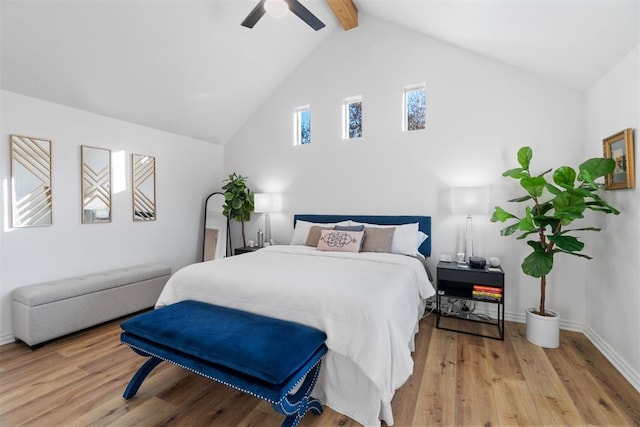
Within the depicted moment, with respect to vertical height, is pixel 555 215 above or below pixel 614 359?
above

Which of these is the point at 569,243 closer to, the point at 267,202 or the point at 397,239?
the point at 397,239

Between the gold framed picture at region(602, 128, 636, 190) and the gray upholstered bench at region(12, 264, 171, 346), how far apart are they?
4.53 m

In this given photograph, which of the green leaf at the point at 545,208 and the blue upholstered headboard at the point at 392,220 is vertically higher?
the green leaf at the point at 545,208

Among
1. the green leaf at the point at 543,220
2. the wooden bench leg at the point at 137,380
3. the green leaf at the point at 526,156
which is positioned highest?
the green leaf at the point at 526,156

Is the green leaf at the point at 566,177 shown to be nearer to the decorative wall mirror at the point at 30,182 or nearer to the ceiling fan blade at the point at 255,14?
the ceiling fan blade at the point at 255,14

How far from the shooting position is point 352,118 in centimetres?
404

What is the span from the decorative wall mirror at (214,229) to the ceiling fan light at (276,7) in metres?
2.96

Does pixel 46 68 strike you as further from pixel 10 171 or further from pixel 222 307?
pixel 222 307

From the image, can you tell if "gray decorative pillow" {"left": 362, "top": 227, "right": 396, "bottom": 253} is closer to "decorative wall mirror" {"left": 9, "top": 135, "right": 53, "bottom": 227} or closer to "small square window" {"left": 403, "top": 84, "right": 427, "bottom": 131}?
"small square window" {"left": 403, "top": 84, "right": 427, "bottom": 131}

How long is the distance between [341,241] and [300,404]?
185 centimetres

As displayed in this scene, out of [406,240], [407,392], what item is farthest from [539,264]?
[407,392]

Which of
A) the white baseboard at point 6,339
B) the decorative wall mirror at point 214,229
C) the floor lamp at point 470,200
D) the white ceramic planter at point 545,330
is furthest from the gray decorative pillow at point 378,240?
the white baseboard at point 6,339

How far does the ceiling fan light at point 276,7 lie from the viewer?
92.9 inches

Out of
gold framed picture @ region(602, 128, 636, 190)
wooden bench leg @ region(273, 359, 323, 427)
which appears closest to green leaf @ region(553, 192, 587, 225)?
gold framed picture @ region(602, 128, 636, 190)
